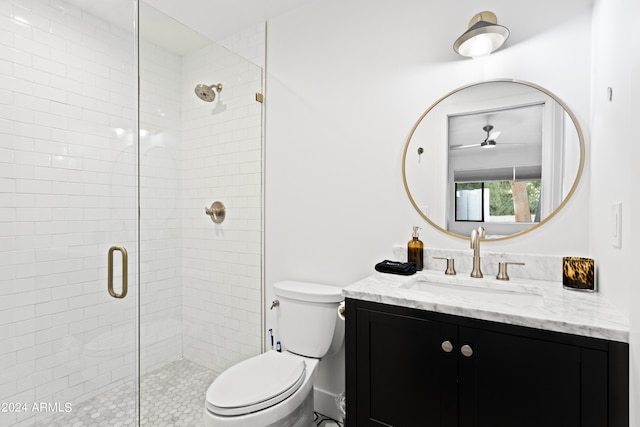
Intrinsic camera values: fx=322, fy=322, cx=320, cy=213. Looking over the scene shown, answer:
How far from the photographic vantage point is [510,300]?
1.37 m

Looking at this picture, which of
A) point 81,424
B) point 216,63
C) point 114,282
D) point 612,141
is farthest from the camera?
point 216,63

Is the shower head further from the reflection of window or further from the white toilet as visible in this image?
the reflection of window

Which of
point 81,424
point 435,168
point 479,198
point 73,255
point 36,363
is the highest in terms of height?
point 435,168

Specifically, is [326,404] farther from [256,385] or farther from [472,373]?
→ [472,373]

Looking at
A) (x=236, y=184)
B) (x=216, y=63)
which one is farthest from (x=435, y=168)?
(x=216, y=63)

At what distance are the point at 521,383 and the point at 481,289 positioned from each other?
1.57 feet

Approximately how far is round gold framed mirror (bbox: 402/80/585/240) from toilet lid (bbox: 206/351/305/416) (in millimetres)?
1033

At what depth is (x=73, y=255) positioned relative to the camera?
1.69m

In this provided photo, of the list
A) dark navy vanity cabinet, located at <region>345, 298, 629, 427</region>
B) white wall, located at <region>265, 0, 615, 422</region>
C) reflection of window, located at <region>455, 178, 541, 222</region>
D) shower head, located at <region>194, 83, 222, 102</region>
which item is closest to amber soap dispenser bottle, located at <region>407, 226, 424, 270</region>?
white wall, located at <region>265, 0, 615, 422</region>

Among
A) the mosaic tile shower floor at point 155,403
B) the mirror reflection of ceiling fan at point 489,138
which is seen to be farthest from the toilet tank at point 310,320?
the mirror reflection of ceiling fan at point 489,138

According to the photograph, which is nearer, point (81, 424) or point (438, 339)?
point (438, 339)

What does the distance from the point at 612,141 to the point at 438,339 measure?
3.02 feet

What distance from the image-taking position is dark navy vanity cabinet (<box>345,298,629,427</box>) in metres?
0.93

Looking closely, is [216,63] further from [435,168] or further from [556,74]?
[556,74]
